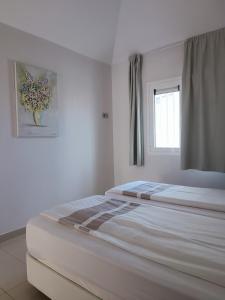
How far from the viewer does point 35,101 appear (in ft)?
9.01

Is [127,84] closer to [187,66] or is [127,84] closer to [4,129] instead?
[187,66]

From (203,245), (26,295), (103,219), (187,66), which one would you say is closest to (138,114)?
(187,66)

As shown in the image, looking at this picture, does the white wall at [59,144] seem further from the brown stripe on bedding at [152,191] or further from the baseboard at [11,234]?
the brown stripe on bedding at [152,191]

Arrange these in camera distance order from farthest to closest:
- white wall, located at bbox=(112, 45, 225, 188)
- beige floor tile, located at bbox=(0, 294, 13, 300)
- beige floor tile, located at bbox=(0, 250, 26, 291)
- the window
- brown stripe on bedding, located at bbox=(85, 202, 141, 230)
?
1. the window
2. white wall, located at bbox=(112, 45, 225, 188)
3. beige floor tile, located at bbox=(0, 250, 26, 291)
4. beige floor tile, located at bbox=(0, 294, 13, 300)
5. brown stripe on bedding, located at bbox=(85, 202, 141, 230)

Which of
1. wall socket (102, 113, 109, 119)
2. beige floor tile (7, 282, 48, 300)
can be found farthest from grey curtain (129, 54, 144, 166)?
beige floor tile (7, 282, 48, 300)

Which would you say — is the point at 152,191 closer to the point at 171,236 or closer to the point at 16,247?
the point at 171,236

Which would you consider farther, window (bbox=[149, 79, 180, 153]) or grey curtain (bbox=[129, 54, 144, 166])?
grey curtain (bbox=[129, 54, 144, 166])

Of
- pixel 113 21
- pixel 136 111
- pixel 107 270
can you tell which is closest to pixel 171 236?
pixel 107 270

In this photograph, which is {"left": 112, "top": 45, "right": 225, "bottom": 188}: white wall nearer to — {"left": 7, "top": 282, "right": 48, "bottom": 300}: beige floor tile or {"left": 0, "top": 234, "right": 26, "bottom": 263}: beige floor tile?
{"left": 0, "top": 234, "right": 26, "bottom": 263}: beige floor tile

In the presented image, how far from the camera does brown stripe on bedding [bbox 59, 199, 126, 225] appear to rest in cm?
157

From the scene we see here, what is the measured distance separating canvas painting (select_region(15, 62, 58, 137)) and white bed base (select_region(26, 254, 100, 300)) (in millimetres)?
1574

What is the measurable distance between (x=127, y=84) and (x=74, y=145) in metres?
1.36

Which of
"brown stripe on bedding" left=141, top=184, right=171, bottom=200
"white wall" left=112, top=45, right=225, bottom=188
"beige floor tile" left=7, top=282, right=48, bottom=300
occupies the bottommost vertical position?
"beige floor tile" left=7, top=282, right=48, bottom=300

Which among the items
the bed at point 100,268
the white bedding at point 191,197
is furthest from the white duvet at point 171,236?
the white bedding at point 191,197
